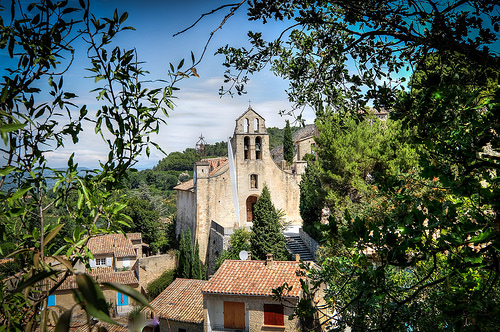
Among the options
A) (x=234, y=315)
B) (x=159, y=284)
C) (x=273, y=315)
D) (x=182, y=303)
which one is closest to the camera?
(x=273, y=315)

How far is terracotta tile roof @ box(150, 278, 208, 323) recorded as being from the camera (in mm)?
15925

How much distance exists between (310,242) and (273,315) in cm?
705

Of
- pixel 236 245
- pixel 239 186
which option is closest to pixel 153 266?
pixel 239 186

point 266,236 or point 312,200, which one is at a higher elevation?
point 312,200

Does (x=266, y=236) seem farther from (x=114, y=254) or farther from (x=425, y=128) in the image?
(x=425, y=128)

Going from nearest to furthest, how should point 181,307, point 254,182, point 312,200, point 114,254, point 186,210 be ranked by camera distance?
point 181,307
point 312,200
point 254,182
point 114,254
point 186,210

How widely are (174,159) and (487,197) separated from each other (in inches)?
4120

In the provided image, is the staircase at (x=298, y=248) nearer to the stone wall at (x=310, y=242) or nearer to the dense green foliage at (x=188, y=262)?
the stone wall at (x=310, y=242)

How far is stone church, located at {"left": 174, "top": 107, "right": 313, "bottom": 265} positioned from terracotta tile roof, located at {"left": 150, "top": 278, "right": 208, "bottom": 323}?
5.16m

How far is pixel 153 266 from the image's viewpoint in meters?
26.6

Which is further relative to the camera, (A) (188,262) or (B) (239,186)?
(B) (239,186)

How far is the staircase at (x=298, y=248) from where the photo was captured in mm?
19566

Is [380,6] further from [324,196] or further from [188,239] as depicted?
[188,239]

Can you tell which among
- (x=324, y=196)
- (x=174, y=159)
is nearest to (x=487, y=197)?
(x=324, y=196)
